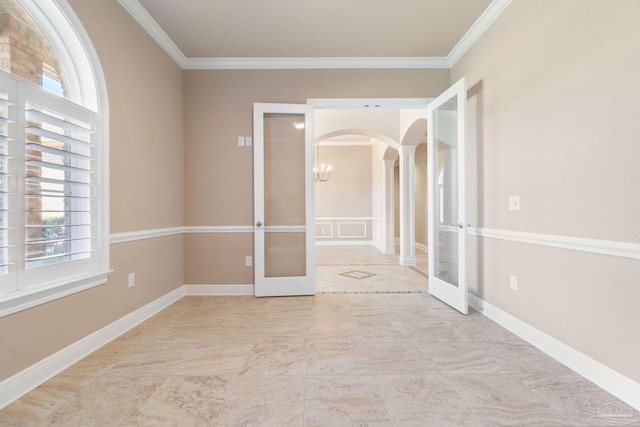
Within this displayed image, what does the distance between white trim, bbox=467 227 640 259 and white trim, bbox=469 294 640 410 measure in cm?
65

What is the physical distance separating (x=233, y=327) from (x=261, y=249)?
1044mm

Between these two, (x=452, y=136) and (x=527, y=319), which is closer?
(x=527, y=319)

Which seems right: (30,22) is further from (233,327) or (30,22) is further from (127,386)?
(233,327)

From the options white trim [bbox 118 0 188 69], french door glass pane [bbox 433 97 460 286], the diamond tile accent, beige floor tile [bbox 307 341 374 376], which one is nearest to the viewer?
beige floor tile [bbox 307 341 374 376]

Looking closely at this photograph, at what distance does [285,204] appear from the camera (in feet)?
11.8

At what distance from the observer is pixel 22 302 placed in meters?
1.64

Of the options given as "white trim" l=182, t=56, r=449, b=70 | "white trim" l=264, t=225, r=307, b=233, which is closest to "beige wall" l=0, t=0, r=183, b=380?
"white trim" l=182, t=56, r=449, b=70

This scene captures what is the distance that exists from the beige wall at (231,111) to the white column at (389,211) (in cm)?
355

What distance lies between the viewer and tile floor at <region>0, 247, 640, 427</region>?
1482mm

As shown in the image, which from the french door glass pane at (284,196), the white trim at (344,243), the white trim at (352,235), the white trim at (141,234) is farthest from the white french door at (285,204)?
the white trim at (352,235)

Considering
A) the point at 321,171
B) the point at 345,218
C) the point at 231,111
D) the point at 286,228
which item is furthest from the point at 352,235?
the point at 231,111

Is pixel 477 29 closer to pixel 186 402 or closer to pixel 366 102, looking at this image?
pixel 366 102

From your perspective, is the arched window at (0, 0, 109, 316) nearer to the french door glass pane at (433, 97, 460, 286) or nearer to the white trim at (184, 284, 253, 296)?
the white trim at (184, 284, 253, 296)

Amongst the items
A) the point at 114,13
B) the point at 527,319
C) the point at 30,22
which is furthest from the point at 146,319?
the point at 527,319
